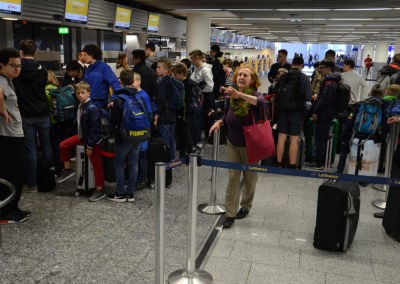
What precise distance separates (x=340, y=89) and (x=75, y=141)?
3.53 m

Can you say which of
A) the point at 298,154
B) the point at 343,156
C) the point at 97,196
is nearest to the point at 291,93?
the point at 298,154

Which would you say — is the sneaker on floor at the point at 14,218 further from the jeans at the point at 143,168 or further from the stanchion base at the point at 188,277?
the stanchion base at the point at 188,277

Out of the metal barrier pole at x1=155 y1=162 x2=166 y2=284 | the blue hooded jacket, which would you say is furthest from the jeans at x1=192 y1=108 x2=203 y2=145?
the metal barrier pole at x1=155 y1=162 x2=166 y2=284

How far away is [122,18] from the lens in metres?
9.75

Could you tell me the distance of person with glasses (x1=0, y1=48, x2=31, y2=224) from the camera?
3.63 m

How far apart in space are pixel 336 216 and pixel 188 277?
1337 mm

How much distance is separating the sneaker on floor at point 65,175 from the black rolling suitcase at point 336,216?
10.8ft

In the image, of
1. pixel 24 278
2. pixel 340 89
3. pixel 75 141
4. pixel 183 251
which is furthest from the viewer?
pixel 340 89

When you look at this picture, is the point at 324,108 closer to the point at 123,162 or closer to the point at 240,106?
the point at 240,106

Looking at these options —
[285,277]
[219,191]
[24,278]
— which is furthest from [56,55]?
[285,277]

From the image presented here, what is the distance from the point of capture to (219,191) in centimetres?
501

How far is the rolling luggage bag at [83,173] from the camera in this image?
4.61 m

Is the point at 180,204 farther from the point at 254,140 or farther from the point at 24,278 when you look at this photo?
the point at 24,278

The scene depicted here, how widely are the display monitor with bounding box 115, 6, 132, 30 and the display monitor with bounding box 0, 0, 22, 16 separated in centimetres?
334
